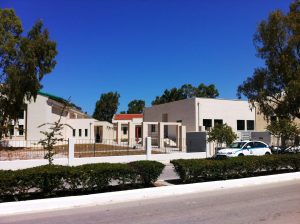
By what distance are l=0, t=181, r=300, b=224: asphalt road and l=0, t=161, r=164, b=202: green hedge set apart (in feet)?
3.82

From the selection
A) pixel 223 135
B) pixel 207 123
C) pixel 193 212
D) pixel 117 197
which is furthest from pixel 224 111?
pixel 193 212

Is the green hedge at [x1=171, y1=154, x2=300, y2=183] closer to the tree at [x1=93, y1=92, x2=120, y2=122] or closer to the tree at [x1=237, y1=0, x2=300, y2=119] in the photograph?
the tree at [x1=237, y1=0, x2=300, y2=119]

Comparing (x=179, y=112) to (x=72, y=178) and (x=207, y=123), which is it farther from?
(x=72, y=178)

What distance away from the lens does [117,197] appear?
10328mm

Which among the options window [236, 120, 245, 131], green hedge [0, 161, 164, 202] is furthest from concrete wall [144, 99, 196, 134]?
green hedge [0, 161, 164, 202]

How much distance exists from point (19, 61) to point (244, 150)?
22596mm

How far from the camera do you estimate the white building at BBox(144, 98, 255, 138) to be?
1756 inches

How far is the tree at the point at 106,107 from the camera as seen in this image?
353 ft

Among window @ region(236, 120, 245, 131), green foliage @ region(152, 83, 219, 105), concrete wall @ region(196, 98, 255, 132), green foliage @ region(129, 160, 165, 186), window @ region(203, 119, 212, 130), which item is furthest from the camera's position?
green foliage @ region(152, 83, 219, 105)

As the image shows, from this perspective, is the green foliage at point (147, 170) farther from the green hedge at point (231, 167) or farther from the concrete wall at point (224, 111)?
the concrete wall at point (224, 111)

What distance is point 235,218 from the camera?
27.1 ft

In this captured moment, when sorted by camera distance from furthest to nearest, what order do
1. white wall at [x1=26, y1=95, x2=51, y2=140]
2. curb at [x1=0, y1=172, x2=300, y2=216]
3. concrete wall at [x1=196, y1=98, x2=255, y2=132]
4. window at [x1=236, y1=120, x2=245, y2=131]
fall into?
window at [x1=236, y1=120, x2=245, y2=131] < concrete wall at [x1=196, y1=98, x2=255, y2=132] < white wall at [x1=26, y1=95, x2=51, y2=140] < curb at [x1=0, y1=172, x2=300, y2=216]

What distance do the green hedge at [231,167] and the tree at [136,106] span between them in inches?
4263

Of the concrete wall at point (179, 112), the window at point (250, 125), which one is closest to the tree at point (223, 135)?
the concrete wall at point (179, 112)
